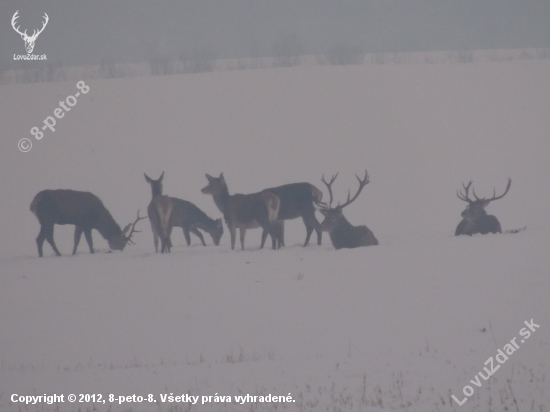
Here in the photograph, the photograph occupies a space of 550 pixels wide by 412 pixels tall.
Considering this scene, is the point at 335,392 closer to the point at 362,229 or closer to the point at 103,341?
the point at 103,341

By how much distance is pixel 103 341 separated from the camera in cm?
930

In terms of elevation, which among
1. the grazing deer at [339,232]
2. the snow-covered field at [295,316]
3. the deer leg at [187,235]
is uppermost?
the deer leg at [187,235]

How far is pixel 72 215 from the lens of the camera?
610 inches

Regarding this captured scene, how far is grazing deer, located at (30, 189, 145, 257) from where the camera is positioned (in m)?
15.2

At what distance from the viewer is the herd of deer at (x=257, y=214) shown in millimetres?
14055

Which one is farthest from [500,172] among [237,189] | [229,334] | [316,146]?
[229,334]

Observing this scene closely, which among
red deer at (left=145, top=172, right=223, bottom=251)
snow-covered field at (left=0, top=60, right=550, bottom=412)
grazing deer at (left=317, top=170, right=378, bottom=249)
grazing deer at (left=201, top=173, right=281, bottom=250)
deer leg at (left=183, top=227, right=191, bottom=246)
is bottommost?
snow-covered field at (left=0, top=60, right=550, bottom=412)

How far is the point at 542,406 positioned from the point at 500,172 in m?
27.0

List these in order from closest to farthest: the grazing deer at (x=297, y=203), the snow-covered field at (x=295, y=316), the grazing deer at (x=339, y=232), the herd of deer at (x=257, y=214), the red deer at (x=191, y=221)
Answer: the snow-covered field at (x=295, y=316)
the grazing deer at (x=339, y=232)
the herd of deer at (x=257, y=214)
the grazing deer at (x=297, y=203)
the red deer at (x=191, y=221)

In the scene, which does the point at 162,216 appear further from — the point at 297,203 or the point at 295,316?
the point at 295,316

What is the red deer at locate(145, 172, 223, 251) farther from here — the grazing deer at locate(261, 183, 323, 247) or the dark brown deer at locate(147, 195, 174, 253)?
the grazing deer at locate(261, 183, 323, 247)

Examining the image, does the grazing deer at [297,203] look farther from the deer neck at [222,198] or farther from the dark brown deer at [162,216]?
the dark brown deer at [162,216]

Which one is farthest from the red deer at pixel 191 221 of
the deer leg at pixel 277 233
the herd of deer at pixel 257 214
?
the deer leg at pixel 277 233

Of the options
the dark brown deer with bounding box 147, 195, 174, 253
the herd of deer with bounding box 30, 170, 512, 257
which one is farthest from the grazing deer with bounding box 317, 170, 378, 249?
the dark brown deer with bounding box 147, 195, 174, 253
